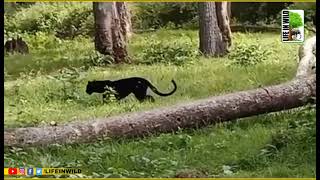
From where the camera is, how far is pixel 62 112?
582 centimetres

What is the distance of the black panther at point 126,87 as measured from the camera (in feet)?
19.4

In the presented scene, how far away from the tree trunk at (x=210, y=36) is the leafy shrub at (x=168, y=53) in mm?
102

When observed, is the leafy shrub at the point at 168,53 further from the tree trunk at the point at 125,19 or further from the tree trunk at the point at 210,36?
the tree trunk at the point at 125,19

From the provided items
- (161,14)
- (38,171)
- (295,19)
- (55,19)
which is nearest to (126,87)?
(161,14)

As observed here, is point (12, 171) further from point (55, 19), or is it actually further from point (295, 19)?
point (295, 19)

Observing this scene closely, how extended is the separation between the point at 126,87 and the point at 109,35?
0.46 m

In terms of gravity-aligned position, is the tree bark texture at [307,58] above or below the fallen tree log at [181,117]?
above

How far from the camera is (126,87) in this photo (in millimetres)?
5961

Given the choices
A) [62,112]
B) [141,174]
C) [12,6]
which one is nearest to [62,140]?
[62,112]

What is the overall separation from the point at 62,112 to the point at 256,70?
5.48 ft

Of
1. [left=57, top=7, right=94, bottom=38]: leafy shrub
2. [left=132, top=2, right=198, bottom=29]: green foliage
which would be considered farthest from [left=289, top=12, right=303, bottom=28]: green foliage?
[left=57, top=7, right=94, bottom=38]: leafy shrub

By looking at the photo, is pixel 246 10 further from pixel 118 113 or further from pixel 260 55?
pixel 118 113

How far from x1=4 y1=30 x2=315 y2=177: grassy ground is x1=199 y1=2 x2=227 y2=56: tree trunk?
73 millimetres

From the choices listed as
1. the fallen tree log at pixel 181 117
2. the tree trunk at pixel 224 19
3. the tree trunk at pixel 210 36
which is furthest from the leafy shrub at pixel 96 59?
the tree trunk at pixel 224 19
